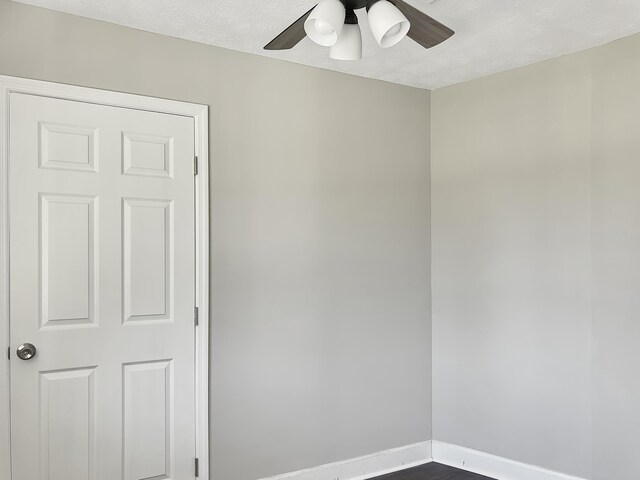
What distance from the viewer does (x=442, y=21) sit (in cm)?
277

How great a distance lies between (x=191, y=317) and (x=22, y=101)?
1307 millimetres

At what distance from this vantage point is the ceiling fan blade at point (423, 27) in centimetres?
192

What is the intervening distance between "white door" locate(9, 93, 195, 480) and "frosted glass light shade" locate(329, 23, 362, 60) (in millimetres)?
1154

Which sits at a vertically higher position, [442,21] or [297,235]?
[442,21]

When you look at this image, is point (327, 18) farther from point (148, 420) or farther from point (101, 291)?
point (148, 420)

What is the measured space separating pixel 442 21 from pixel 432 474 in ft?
8.88

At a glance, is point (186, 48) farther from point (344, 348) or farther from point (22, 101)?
point (344, 348)

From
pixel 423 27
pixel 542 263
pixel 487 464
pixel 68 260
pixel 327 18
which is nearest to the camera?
pixel 327 18

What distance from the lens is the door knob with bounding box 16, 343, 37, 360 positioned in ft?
8.28

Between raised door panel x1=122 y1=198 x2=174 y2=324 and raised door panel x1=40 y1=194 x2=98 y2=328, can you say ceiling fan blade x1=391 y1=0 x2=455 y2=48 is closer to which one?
raised door panel x1=122 y1=198 x2=174 y2=324

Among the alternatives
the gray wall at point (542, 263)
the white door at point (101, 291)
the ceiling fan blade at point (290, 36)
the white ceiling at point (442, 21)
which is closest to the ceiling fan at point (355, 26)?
the ceiling fan blade at point (290, 36)

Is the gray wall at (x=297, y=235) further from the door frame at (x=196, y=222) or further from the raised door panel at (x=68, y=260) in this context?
the raised door panel at (x=68, y=260)

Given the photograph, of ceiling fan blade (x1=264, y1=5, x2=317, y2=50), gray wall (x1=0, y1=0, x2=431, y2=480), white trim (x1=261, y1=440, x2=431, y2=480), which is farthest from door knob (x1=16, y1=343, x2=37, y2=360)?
ceiling fan blade (x1=264, y1=5, x2=317, y2=50)

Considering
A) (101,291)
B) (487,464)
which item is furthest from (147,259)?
(487,464)
